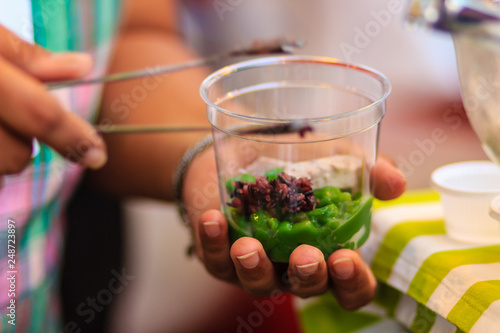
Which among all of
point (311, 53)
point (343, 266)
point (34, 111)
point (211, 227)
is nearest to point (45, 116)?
point (34, 111)

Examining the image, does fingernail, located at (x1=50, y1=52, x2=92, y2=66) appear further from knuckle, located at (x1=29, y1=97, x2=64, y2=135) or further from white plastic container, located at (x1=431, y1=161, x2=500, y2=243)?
white plastic container, located at (x1=431, y1=161, x2=500, y2=243)

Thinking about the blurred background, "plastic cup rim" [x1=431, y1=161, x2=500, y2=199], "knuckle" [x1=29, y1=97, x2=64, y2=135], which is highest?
"knuckle" [x1=29, y1=97, x2=64, y2=135]

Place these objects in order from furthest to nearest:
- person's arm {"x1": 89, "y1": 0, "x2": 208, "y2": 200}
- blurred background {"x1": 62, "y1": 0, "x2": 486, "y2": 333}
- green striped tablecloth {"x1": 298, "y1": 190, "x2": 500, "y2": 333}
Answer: blurred background {"x1": 62, "y1": 0, "x2": 486, "y2": 333}
person's arm {"x1": 89, "y1": 0, "x2": 208, "y2": 200}
green striped tablecloth {"x1": 298, "y1": 190, "x2": 500, "y2": 333}

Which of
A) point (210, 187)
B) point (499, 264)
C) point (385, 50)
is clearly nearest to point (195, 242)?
point (210, 187)

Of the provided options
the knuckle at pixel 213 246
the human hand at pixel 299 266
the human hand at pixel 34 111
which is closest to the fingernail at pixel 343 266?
the human hand at pixel 299 266

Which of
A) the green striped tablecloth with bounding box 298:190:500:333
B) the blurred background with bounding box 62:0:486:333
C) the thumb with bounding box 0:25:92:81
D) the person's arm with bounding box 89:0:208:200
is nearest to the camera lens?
the green striped tablecloth with bounding box 298:190:500:333

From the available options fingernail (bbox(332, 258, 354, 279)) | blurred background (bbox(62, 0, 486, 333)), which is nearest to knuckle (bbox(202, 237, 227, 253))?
fingernail (bbox(332, 258, 354, 279))

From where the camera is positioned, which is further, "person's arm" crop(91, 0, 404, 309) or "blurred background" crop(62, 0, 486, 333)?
"blurred background" crop(62, 0, 486, 333)

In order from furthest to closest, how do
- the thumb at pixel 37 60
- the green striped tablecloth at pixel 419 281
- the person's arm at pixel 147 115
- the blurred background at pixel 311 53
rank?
1. the blurred background at pixel 311 53
2. the person's arm at pixel 147 115
3. the thumb at pixel 37 60
4. the green striped tablecloth at pixel 419 281

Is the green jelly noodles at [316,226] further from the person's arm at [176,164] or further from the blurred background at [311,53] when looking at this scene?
the blurred background at [311,53]
